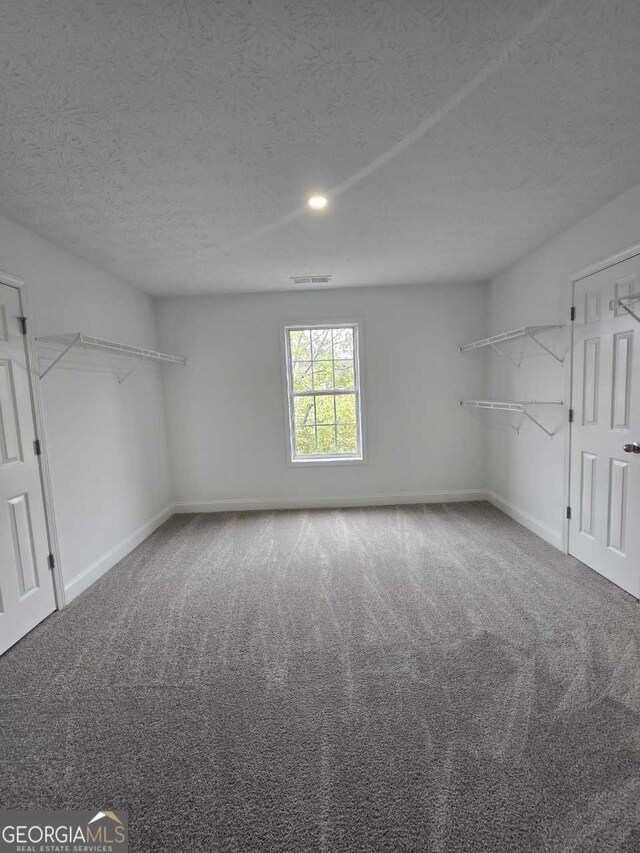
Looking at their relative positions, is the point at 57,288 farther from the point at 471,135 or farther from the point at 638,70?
the point at 638,70

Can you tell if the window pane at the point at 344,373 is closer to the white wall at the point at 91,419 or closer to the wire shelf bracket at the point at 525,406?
the wire shelf bracket at the point at 525,406

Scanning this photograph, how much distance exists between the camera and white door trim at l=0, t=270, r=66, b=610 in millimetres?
2336

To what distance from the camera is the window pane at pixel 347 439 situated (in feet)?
14.8

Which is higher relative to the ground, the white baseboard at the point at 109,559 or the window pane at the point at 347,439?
the window pane at the point at 347,439

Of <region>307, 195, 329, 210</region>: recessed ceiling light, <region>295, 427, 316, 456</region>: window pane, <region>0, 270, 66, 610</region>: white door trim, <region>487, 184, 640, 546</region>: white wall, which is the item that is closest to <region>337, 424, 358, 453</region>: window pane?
<region>295, 427, 316, 456</region>: window pane

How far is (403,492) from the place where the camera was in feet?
14.7

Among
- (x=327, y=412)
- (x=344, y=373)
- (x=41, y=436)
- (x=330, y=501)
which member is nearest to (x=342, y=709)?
(x=41, y=436)

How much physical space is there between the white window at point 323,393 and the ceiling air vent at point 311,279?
569mm

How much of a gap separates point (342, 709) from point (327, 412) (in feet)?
10.3

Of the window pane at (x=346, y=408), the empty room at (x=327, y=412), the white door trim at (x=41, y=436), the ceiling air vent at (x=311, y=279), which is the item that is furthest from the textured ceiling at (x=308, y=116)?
the window pane at (x=346, y=408)

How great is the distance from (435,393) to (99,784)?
4004 millimetres

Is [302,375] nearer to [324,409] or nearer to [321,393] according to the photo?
[321,393]

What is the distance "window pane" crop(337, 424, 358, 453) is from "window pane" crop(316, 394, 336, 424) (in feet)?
0.50

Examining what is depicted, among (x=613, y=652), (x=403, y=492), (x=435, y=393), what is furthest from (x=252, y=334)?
(x=613, y=652)
